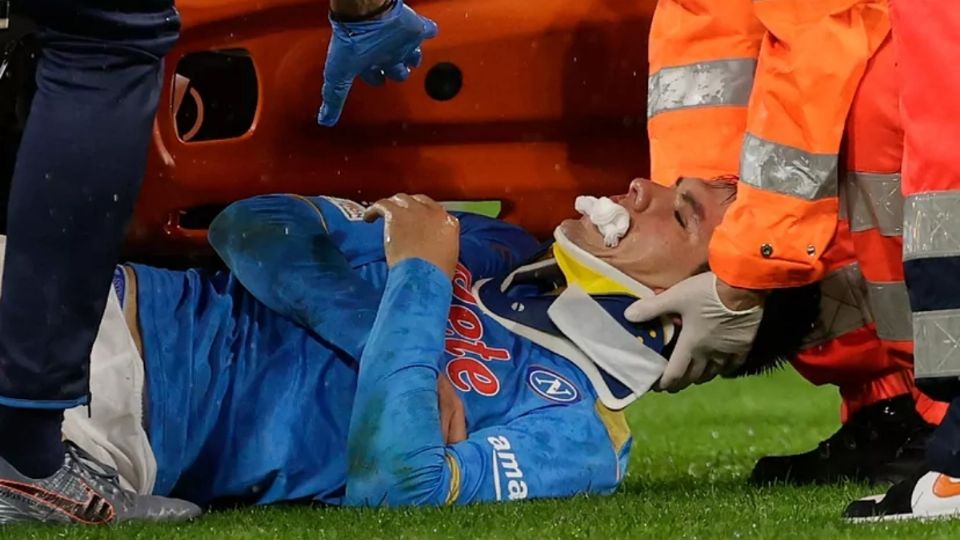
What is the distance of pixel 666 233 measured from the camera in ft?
10.3

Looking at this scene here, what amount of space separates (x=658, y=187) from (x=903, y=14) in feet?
2.96

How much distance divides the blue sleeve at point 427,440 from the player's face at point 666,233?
276 mm

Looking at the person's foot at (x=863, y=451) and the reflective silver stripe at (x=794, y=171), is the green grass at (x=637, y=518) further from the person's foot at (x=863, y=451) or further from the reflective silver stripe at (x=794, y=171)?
the reflective silver stripe at (x=794, y=171)

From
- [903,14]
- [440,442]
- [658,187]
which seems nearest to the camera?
[903,14]

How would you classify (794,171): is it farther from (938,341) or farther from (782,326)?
(938,341)

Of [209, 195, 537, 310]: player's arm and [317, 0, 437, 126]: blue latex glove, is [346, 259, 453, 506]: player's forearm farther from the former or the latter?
[317, 0, 437, 126]: blue latex glove

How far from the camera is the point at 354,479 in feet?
9.50

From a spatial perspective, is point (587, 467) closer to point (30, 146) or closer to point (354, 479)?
point (354, 479)

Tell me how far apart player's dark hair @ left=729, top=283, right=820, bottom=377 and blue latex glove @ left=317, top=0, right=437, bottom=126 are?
754 mm

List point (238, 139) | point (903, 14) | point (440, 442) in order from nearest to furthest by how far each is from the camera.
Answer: point (903, 14)
point (440, 442)
point (238, 139)

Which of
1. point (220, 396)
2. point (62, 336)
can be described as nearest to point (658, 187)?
point (220, 396)

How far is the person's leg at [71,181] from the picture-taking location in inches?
93.0

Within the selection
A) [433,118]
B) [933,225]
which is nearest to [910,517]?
[933,225]

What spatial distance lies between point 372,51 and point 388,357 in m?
0.58
